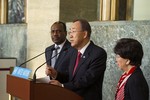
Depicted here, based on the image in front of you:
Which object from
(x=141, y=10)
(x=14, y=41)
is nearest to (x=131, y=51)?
(x=141, y=10)

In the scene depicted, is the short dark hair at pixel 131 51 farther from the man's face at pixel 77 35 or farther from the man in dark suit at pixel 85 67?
the man's face at pixel 77 35

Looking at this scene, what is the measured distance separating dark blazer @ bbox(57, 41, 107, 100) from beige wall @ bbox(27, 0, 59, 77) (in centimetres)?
276

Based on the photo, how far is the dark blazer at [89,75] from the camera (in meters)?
3.08

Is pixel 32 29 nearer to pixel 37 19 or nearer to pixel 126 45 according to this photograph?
pixel 37 19

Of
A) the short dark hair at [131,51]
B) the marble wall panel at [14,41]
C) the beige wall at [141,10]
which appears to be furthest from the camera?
A: the marble wall panel at [14,41]

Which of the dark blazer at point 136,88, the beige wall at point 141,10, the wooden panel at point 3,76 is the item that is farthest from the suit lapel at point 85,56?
the wooden panel at point 3,76

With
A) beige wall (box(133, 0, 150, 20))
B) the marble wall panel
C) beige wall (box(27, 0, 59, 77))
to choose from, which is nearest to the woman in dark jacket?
beige wall (box(133, 0, 150, 20))

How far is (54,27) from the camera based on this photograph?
14.7ft

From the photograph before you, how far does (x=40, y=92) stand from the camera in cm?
279

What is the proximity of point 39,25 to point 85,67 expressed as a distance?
10.6 feet

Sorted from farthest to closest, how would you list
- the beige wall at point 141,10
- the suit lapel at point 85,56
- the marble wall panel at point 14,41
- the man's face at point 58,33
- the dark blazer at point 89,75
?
the marble wall panel at point 14,41, the beige wall at point 141,10, the man's face at point 58,33, the suit lapel at point 85,56, the dark blazer at point 89,75

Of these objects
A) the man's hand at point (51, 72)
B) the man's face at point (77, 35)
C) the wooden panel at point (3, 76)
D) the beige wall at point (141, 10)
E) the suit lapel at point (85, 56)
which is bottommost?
the wooden panel at point (3, 76)

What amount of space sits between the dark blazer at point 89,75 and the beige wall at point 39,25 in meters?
2.76

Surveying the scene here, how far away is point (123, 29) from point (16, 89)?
197 centimetres
